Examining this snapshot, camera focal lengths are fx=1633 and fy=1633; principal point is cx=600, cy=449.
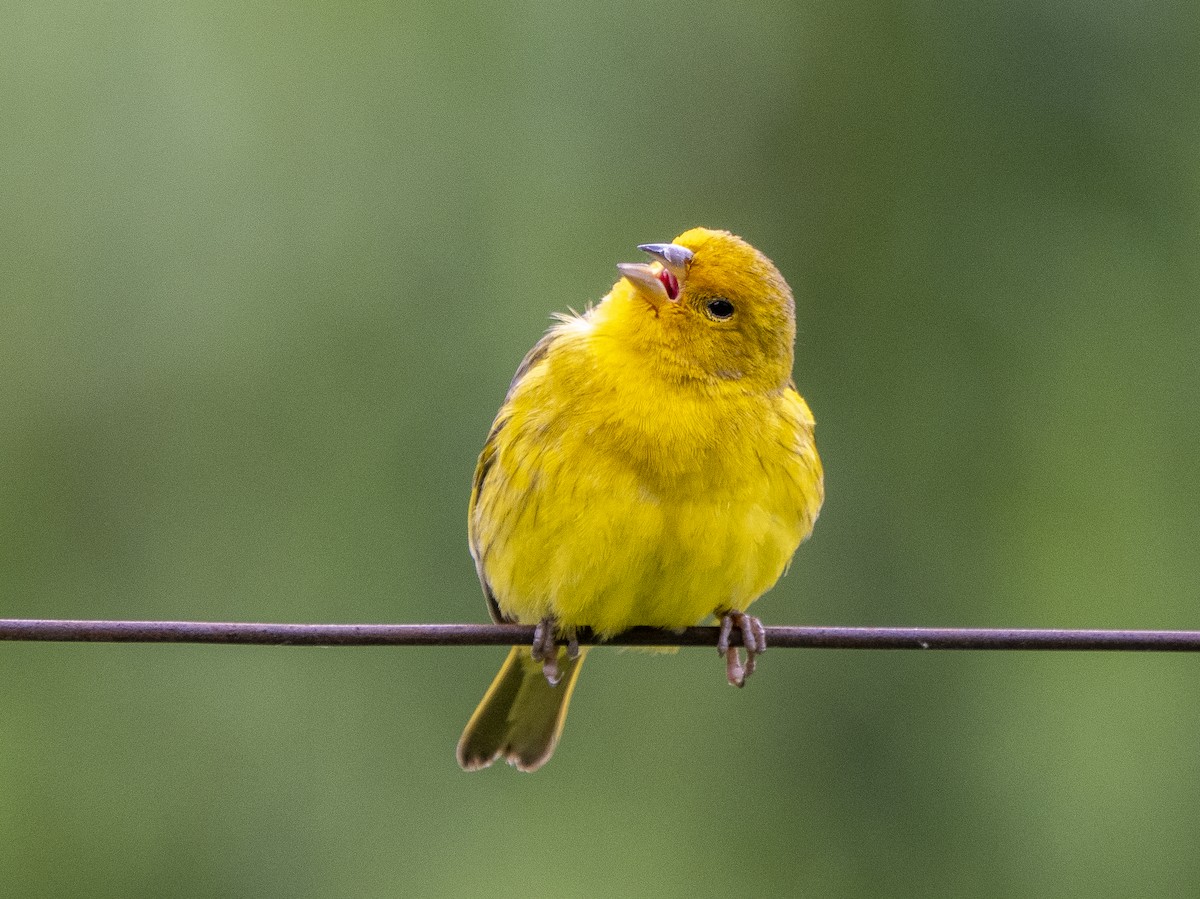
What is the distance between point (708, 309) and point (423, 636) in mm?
1755

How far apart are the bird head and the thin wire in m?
1.43

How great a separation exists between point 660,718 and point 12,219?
425cm

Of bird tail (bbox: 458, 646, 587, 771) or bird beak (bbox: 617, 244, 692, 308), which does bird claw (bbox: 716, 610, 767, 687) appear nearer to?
bird tail (bbox: 458, 646, 587, 771)

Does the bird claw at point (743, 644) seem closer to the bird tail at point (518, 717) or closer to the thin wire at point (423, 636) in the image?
the bird tail at point (518, 717)

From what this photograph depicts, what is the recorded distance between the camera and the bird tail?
512cm

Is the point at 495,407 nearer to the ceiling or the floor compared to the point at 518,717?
nearer to the ceiling

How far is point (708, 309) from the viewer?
4.62m

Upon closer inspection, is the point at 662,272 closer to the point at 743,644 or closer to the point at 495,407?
the point at 743,644

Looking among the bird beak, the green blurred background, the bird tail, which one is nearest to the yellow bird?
the bird beak

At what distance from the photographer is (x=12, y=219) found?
27.8 feet

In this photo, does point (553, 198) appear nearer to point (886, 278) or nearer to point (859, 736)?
point (886, 278)

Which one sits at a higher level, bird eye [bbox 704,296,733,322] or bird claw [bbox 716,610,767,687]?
bird eye [bbox 704,296,733,322]

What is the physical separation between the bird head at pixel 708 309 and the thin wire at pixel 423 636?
1426mm

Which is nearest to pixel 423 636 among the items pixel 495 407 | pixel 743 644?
pixel 743 644
